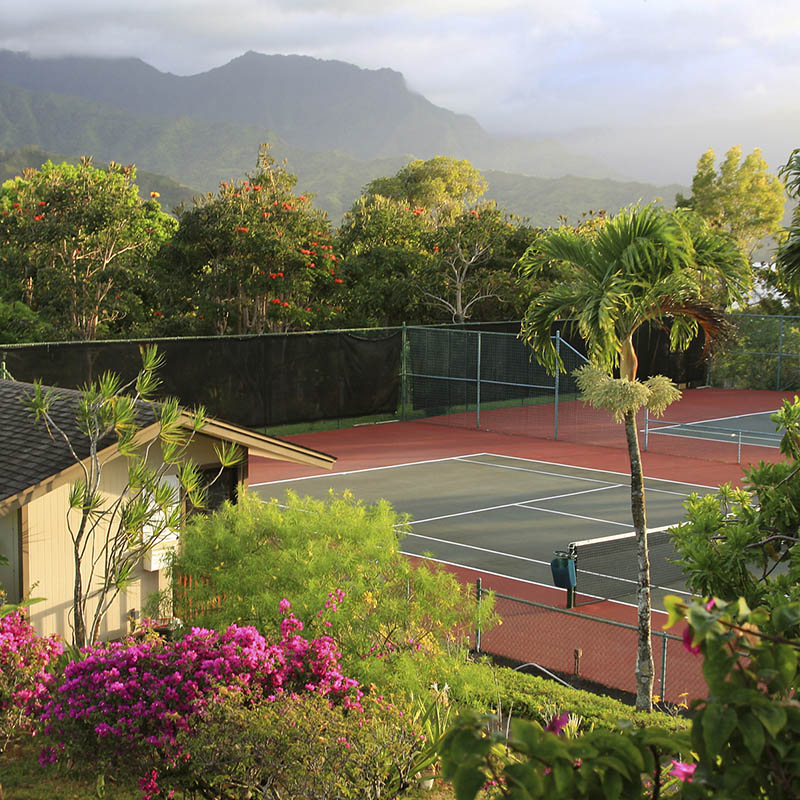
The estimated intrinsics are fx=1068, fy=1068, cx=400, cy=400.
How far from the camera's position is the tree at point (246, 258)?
33.3 metres

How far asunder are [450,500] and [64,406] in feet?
40.4

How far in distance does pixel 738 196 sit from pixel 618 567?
2048 inches

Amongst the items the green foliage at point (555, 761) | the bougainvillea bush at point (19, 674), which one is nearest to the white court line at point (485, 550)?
the bougainvillea bush at point (19, 674)

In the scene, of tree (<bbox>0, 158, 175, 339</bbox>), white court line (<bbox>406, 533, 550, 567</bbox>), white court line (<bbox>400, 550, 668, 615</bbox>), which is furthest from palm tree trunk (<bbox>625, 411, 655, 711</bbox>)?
tree (<bbox>0, 158, 175, 339</bbox>)

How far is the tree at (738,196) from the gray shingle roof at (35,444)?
181ft

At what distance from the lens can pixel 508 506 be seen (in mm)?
22969

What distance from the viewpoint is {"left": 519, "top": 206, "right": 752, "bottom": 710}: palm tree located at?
35.0 ft

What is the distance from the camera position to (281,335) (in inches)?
1199

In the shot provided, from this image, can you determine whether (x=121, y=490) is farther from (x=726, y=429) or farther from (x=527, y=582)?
(x=726, y=429)

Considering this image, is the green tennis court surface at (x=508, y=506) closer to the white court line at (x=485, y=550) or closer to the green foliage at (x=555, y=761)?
Answer: the white court line at (x=485, y=550)

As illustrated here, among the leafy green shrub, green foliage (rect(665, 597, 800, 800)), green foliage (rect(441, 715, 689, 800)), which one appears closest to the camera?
green foliage (rect(665, 597, 800, 800))

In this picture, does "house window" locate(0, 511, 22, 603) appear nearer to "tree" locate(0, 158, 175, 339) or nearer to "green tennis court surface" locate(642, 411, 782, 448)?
"green tennis court surface" locate(642, 411, 782, 448)

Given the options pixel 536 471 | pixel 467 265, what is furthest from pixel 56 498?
pixel 467 265

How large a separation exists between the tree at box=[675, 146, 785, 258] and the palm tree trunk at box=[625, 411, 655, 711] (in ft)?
180
